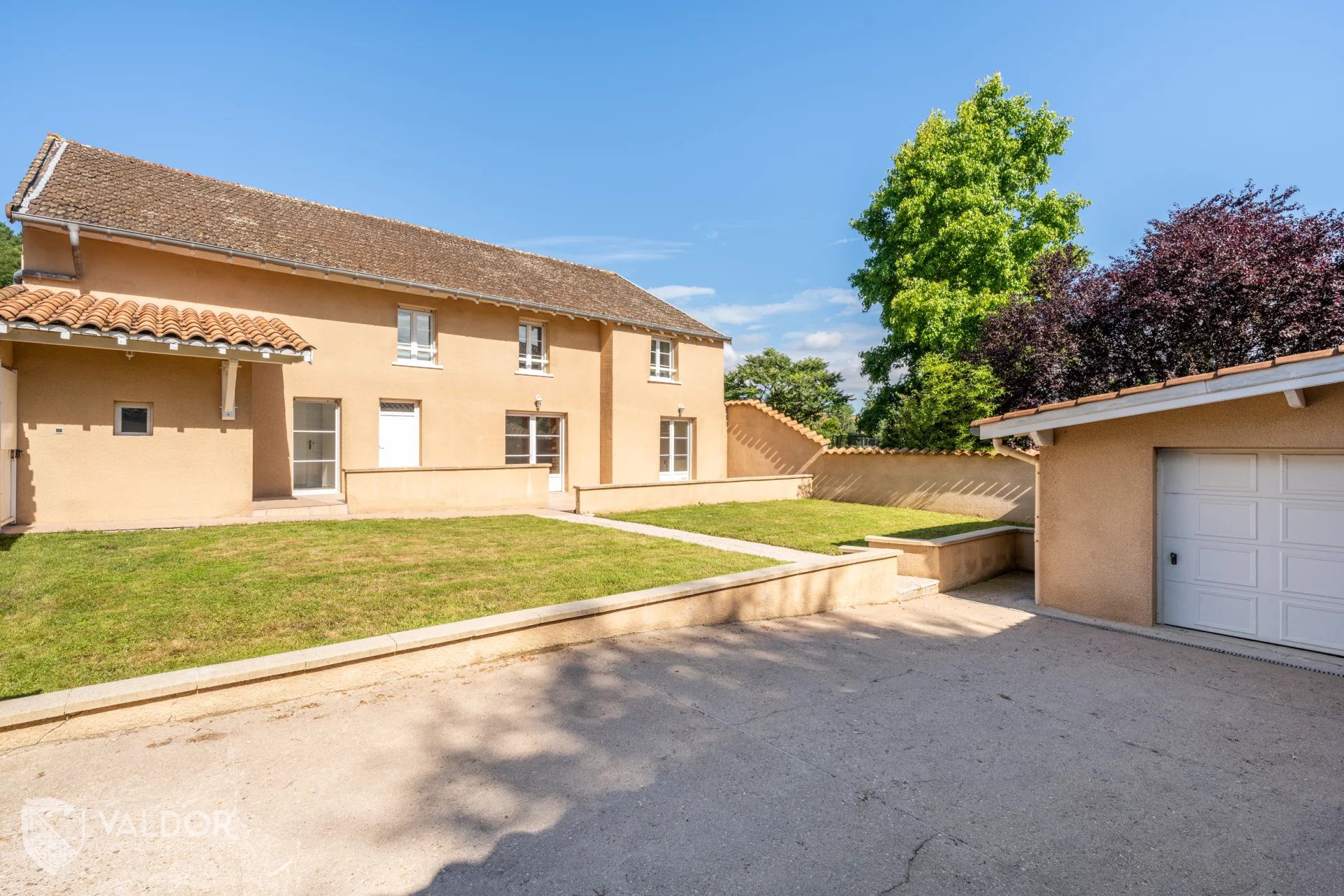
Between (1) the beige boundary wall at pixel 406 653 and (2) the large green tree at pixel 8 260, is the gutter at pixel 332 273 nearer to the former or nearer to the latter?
(1) the beige boundary wall at pixel 406 653

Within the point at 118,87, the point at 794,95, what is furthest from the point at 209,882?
the point at 794,95

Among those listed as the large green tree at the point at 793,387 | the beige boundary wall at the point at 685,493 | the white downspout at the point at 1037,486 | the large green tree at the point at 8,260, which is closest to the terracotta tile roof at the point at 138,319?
the beige boundary wall at the point at 685,493

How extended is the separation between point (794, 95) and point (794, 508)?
1042cm

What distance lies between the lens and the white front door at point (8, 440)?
329 inches

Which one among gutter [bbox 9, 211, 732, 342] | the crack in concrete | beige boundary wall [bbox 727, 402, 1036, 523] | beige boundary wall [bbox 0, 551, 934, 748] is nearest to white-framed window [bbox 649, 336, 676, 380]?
gutter [bbox 9, 211, 732, 342]

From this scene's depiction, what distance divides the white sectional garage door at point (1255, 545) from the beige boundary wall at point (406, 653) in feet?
13.6

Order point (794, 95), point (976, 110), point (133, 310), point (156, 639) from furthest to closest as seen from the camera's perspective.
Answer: point (976, 110)
point (794, 95)
point (133, 310)
point (156, 639)

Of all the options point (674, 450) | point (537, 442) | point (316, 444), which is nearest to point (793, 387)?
point (674, 450)

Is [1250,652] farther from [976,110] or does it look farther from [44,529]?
[976,110]

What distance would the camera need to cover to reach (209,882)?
8.25 ft

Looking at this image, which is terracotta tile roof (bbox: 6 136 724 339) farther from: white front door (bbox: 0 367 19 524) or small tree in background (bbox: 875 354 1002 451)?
small tree in background (bbox: 875 354 1002 451)

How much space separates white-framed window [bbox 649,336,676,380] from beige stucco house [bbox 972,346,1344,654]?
1270 centimetres

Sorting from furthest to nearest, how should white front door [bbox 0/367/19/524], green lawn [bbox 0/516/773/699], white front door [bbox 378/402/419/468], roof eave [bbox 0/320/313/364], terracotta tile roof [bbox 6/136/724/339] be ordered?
white front door [bbox 378/402/419/468] < terracotta tile roof [bbox 6/136/724/339] < roof eave [bbox 0/320/313/364] < white front door [bbox 0/367/19/524] < green lawn [bbox 0/516/773/699]

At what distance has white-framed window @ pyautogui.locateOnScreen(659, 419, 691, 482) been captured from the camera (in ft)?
67.4
